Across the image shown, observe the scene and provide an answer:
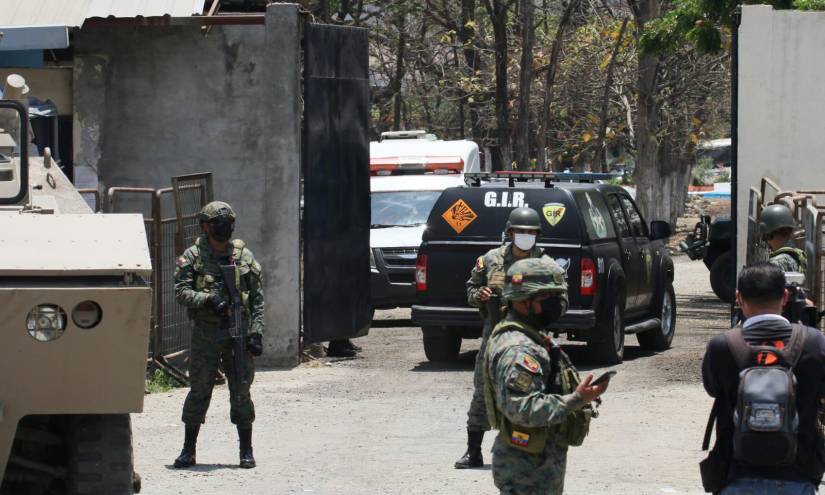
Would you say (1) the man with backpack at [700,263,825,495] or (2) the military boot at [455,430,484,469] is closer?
(1) the man with backpack at [700,263,825,495]

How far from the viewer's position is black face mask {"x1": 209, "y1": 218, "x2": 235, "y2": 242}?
884cm

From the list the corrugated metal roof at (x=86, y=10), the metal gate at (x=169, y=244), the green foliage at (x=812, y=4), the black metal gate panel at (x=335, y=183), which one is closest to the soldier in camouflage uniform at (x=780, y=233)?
the metal gate at (x=169, y=244)

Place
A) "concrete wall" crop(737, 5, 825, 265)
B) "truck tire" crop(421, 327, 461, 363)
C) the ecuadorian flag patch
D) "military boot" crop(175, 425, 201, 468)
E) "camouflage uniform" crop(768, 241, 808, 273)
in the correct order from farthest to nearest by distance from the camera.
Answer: "truck tire" crop(421, 327, 461, 363), "concrete wall" crop(737, 5, 825, 265), "military boot" crop(175, 425, 201, 468), "camouflage uniform" crop(768, 241, 808, 273), the ecuadorian flag patch

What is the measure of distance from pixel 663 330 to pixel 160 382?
5641 millimetres

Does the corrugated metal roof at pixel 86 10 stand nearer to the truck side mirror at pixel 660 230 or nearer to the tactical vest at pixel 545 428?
the truck side mirror at pixel 660 230

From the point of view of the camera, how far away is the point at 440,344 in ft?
46.3

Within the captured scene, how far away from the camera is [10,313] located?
5922mm

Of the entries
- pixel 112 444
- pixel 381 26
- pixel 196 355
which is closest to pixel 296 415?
pixel 196 355

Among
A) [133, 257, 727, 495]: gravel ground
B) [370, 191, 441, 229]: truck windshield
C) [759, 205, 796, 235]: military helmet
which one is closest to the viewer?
[759, 205, 796, 235]: military helmet

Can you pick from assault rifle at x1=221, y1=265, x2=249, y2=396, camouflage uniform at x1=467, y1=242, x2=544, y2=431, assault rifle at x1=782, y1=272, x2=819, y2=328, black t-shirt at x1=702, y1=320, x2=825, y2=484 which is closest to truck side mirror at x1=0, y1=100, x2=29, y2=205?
assault rifle at x1=221, y1=265, x2=249, y2=396

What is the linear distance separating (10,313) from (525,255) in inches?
149

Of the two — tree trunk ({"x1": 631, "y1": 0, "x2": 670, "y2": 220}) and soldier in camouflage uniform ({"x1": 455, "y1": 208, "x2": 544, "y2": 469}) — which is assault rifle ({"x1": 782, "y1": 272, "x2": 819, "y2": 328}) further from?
tree trunk ({"x1": 631, "y1": 0, "x2": 670, "y2": 220})

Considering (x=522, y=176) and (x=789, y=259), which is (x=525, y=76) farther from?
(x=789, y=259)

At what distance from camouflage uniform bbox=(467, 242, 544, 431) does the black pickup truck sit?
3.70 meters
